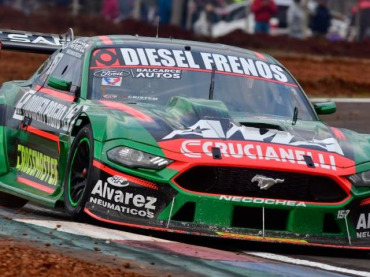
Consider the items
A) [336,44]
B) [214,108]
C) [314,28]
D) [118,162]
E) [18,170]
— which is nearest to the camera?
[118,162]

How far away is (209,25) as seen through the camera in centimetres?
3344

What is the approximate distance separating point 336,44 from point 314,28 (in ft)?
12.4

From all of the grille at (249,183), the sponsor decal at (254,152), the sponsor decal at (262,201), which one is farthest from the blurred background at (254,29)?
the sponsor decal at (262,201)

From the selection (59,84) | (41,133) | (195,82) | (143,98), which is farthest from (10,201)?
(195,82)

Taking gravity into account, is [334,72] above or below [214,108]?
below

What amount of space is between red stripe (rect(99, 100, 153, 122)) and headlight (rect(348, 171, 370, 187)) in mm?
1225

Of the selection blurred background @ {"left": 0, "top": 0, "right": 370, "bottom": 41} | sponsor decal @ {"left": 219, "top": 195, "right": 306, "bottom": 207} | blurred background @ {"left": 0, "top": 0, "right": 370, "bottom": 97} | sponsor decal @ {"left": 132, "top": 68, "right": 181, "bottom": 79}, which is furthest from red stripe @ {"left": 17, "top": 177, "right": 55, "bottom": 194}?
blurred background @ {"left": 0, "top": 0, "right": 370, "bottom": 41}

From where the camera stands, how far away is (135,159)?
23.0 ft

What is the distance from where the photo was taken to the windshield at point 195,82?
8344 mm

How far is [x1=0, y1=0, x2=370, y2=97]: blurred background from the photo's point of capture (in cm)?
2180

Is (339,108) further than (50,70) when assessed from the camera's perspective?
Yes

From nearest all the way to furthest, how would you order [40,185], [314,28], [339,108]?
[40,185]
[339,108]
[314,28]

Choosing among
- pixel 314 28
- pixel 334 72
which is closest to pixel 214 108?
pixel 334 72

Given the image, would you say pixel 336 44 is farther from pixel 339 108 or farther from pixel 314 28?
pixel 339 108
